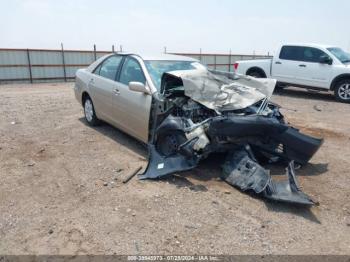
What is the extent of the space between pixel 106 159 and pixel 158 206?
1.75 meters

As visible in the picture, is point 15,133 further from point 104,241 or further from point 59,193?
point 104,241

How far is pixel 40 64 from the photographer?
1888 centimetres

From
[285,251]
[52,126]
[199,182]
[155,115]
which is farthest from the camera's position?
[52,126]

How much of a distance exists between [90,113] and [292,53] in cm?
833

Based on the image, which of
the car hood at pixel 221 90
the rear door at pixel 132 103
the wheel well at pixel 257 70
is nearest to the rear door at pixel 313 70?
the wheel well at pixel 257 70

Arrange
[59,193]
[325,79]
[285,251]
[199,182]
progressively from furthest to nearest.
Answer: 1. [325,79]
2. [199,182]
3. [59,193]
4. [285,251]

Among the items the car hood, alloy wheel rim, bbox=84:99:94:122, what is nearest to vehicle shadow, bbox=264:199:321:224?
the car hood

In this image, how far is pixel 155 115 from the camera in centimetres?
481

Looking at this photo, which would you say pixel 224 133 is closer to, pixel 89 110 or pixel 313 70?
pixel 89 110

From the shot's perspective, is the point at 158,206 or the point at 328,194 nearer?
the point at 158,206

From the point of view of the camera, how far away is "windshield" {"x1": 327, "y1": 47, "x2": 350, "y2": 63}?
11.2m

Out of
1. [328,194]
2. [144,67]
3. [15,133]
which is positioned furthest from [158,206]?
[15,133]

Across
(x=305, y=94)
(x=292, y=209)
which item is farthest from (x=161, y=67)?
(x=305, y=94)

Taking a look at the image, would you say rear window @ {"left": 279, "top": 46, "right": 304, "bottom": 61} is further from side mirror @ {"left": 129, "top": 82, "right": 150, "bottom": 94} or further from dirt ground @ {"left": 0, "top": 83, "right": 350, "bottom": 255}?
side mirror @ {"left": 129, "top": 82, "right": 150, "bottom": 94}
